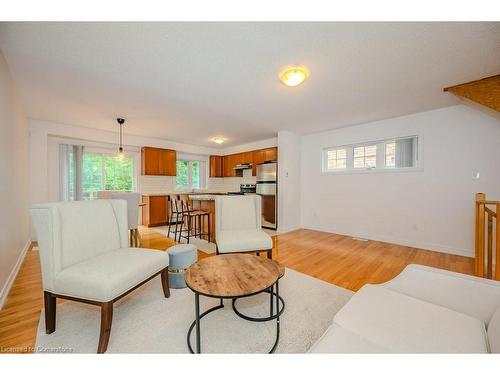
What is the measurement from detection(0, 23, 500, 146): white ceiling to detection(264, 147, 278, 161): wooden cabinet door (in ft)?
5.48

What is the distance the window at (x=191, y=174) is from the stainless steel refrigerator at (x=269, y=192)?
2489 millimetres

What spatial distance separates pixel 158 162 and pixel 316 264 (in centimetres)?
473

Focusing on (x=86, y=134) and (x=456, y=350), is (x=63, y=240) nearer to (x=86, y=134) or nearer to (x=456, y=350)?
(x=456, y=350)

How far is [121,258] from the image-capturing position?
5.36ft

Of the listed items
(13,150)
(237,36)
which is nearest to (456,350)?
(237,36)

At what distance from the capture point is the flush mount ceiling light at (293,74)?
84.0 inches

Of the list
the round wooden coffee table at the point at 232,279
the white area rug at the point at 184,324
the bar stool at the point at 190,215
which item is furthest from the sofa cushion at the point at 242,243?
the bar stool at the point at 190,215

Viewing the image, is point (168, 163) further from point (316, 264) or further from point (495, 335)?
point (495, 335)

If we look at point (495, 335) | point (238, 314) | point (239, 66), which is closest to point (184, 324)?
point (238, 314)

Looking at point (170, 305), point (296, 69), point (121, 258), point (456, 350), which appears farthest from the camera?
point (296, 69)

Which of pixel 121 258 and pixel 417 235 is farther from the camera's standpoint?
pixel 417 235

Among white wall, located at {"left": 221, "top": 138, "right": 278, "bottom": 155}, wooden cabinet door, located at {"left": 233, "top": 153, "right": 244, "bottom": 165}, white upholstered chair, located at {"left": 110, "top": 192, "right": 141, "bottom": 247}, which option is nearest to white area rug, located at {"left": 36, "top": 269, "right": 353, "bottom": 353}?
white upholstered chair, located at {"left": 110, "top": 192, "right": 141, "bottom": 247}

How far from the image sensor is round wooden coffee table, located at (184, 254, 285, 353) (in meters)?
1.23
